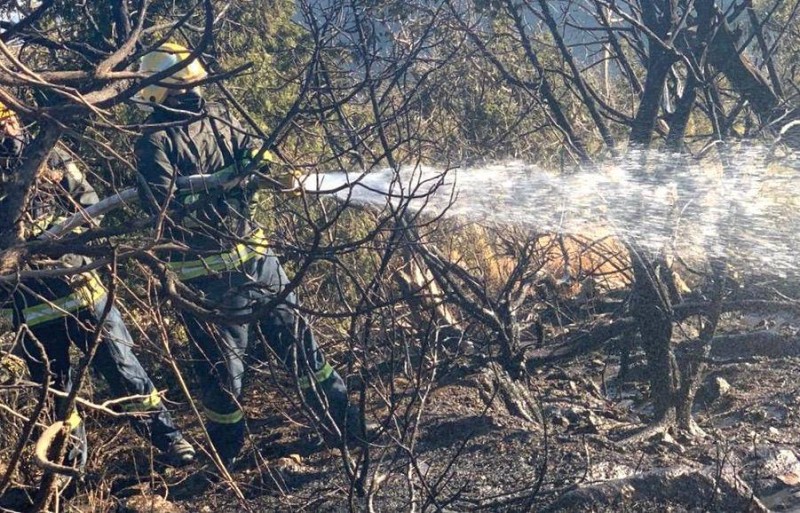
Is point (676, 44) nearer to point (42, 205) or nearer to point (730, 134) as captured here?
point (730, 134)

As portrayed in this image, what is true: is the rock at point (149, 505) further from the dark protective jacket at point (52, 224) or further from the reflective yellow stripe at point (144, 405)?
the dark protective jacket at point (52, 224)

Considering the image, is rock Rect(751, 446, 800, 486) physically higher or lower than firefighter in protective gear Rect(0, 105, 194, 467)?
lower

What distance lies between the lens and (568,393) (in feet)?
17.7

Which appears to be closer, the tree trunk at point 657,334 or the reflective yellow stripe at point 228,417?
the reflective yellow stripe at point 228,417

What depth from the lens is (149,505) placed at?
159 inches

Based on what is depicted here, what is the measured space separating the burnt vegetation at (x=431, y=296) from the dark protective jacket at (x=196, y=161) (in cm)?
18

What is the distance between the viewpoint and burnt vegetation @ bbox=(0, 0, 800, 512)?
3.62 m

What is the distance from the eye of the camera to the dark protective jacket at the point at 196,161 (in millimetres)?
4332

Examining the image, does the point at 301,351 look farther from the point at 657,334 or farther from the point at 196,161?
the point at 657,334

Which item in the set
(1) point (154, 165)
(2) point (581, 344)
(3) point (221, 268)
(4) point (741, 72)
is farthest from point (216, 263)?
(4) point (741, 72)

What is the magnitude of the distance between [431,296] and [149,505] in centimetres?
149

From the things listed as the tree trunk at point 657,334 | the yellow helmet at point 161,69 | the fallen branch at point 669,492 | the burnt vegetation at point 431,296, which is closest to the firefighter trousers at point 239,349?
the burnt vegetation at point 431,296

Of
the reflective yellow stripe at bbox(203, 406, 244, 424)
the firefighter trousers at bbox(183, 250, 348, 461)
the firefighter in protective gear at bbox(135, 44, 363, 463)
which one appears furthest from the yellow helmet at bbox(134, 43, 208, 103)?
the reflective yellow stripe at bbox(203, 406, 244, 424)

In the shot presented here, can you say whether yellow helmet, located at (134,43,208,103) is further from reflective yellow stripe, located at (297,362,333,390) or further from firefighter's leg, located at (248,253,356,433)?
reflective yellow stripe, located at (297,362,333,390)
